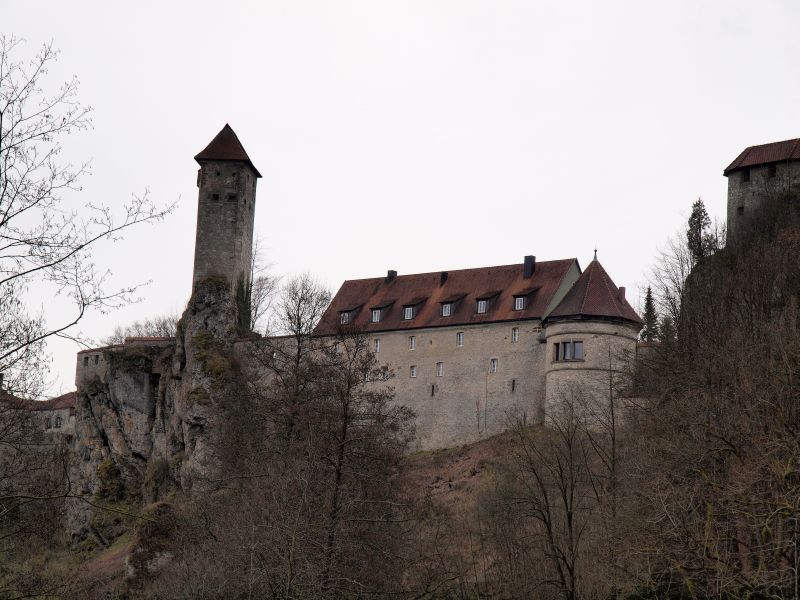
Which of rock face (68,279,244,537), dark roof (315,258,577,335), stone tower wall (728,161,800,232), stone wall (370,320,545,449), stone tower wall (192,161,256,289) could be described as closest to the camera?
rock face (68,279,244,537)

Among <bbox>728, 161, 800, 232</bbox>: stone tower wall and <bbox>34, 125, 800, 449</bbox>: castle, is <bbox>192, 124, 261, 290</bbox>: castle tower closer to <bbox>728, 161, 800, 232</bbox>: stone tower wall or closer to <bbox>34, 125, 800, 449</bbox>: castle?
<bbox>34, 125, 800, 449</bbox>: castle

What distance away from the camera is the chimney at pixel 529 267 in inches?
2245

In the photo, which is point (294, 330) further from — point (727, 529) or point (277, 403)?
point (727, 529)

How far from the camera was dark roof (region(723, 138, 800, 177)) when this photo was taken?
61062mm

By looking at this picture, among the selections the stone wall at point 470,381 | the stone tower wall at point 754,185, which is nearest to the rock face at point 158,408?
the stone wall at point 470,381

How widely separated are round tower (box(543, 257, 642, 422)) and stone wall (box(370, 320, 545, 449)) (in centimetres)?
125

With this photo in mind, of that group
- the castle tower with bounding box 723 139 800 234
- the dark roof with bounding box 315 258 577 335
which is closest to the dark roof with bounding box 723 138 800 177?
the castle tower with bounding box 723 139 800 234

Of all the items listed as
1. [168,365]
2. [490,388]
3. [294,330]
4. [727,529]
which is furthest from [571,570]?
[168,365]

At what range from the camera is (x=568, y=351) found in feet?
168

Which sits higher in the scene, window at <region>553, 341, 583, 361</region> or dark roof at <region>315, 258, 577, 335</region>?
dark roof at <region>315, 258, 577, 335</region>

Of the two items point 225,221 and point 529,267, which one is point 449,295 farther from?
point 225,221

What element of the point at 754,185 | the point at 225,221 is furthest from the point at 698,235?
the point at 225,221

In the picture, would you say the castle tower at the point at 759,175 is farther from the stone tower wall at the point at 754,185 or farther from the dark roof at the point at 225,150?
the dark roof at the point at 225,150

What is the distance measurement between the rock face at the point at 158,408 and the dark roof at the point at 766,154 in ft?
94.5
